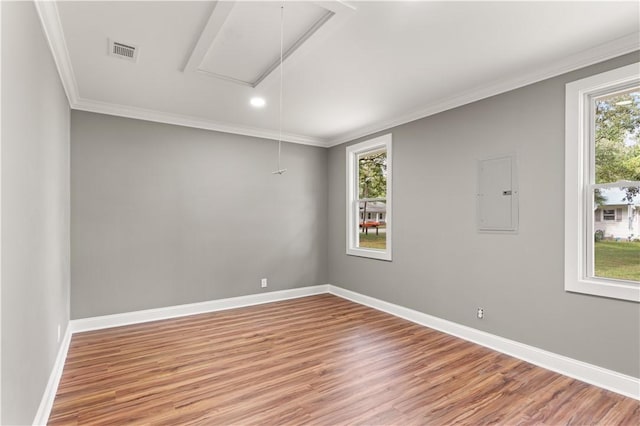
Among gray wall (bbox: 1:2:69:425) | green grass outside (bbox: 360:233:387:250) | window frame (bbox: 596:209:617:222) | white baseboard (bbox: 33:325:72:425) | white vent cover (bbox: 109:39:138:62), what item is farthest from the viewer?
green grass outside (bbox: 360:233:387:250)

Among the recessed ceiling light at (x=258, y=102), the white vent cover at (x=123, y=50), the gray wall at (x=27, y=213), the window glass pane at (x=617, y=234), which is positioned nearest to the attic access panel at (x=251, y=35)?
the white vent cover at (x=123, y=50)

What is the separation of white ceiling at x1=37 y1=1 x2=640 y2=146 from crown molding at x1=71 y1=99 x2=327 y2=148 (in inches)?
1.0

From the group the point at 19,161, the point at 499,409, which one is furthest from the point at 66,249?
the point at 499,409

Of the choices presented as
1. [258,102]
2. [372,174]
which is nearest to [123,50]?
[258,102]

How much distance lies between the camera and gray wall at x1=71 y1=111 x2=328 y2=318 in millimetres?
3918

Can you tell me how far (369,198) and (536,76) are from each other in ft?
8.75

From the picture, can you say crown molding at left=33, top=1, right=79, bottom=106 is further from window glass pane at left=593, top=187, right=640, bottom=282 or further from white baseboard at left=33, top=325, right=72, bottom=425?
window glass pane at left=593, top=187, right=640, bottom=282

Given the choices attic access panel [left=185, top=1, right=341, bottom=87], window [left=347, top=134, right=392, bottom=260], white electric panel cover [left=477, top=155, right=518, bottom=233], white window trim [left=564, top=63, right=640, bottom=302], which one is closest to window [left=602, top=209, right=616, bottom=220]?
white window trim [left=564, top=63, right=640, bottom=302]

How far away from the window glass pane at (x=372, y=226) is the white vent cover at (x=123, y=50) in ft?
11.5

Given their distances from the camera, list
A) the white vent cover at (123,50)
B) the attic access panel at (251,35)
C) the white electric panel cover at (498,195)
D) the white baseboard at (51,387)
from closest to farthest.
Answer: the white baseboard at (51,387)
the attic access panel at (251,35)
the white vent cover at (123,50)
the white electric panel cover at (498,195)

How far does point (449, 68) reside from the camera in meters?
3.00

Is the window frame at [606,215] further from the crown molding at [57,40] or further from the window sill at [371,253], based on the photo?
the crown molding at [57,40]

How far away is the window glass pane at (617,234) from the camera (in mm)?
2621

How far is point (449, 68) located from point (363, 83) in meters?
0.81
